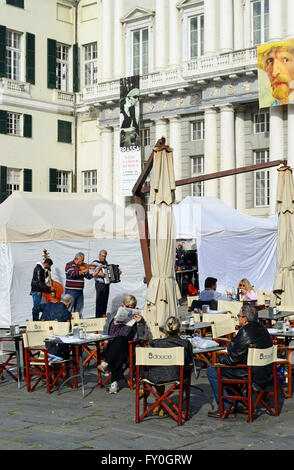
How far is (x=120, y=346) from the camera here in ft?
35.7

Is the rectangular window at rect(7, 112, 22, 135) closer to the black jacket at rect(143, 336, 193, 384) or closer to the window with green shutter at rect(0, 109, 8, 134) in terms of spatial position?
the window with green shutter at rect(0, 109, 8, 134)

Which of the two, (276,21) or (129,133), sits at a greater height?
(276,21)

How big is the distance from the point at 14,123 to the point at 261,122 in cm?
1178

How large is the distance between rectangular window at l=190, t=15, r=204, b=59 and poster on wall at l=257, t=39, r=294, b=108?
4759mm

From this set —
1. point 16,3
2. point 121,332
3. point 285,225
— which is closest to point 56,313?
point 121,332

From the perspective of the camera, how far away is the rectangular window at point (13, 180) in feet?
118

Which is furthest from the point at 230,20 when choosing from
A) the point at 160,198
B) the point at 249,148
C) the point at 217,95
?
the point at 160,198

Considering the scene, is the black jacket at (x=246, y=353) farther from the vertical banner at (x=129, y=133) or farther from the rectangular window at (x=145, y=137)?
the rectangular window at (x=145, y=137)

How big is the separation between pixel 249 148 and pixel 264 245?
32.7 ft

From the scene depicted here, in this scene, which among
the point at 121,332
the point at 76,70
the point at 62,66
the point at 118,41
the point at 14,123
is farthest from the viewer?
the point at 76,70

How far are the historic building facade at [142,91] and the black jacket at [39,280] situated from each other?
14673 millimetres

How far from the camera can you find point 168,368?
8.78 m

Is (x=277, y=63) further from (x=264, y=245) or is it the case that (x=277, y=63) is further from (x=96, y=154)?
(x=96, y=154)

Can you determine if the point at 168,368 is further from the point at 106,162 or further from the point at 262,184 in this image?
the point at 106,162
